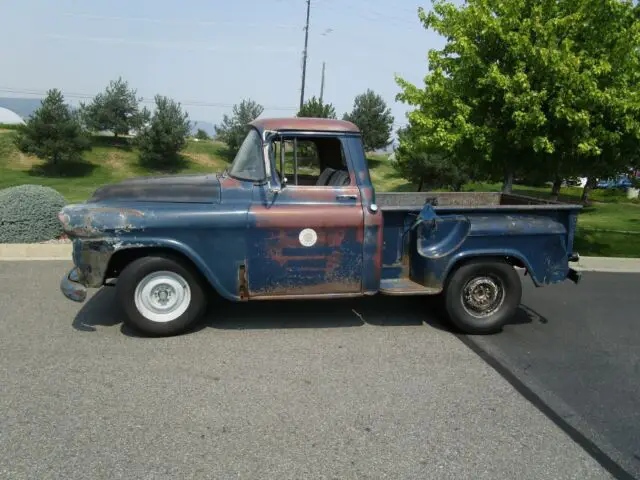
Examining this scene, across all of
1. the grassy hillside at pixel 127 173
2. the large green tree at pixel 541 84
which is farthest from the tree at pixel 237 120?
the large green tree at pixel 541 84

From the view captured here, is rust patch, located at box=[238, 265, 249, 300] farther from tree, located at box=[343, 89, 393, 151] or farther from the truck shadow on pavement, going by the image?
tree, located at box=[343, 89, 393, 151]

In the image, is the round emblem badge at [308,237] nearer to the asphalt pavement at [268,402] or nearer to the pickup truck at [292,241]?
the pickup truck at [292,241]

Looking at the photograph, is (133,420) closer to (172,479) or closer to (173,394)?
(173,394)

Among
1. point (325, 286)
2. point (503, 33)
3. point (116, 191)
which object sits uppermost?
point (503, 33)

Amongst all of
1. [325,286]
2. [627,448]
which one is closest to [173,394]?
[325,286]

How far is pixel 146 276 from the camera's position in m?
4.64

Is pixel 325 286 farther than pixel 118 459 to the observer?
Yes

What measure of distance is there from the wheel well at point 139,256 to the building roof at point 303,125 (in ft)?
4.54

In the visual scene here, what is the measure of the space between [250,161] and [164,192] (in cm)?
83

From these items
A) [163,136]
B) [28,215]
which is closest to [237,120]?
[163,136]

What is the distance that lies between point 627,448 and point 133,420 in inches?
122

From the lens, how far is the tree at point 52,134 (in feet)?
91.2

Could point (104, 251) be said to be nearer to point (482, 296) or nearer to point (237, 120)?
point (482, 296)

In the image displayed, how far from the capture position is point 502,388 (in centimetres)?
405
